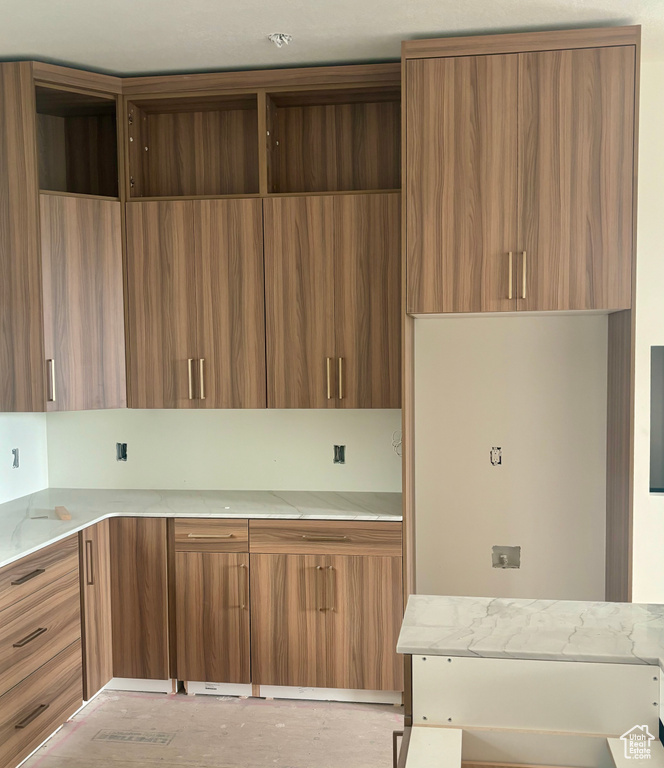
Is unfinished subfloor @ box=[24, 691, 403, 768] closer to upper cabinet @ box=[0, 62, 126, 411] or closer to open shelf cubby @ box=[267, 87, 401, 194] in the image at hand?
upper cabinet @ box=[0, 62, 126, 411]

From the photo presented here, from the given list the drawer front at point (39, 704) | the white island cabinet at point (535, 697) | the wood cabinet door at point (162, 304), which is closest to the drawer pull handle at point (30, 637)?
the drawer front at point (39, 704)

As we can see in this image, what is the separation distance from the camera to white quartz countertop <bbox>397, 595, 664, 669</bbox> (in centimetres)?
160

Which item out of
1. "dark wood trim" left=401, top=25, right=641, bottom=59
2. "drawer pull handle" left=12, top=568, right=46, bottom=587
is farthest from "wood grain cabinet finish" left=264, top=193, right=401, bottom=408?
"drawer pull handle" left=12, top=568, right=46, bottom=587

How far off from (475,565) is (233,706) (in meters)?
1.30

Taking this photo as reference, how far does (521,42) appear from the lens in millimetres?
2748

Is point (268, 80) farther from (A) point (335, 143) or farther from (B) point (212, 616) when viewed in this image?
(B) point (212, 616)

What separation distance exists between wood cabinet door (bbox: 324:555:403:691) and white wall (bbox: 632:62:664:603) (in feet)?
3.89

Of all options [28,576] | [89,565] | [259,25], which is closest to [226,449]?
[89,565]

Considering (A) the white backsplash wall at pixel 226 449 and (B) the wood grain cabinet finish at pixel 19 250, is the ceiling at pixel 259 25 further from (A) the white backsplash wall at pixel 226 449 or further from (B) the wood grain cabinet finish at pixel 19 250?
(A) the white backsplash wall at pixel 226 449

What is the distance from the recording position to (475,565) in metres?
3.44

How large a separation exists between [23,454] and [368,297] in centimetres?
190

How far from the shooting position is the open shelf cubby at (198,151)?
343cm

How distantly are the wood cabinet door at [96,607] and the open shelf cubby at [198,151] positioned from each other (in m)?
1.63

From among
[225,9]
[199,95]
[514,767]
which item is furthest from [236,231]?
[514,767]
